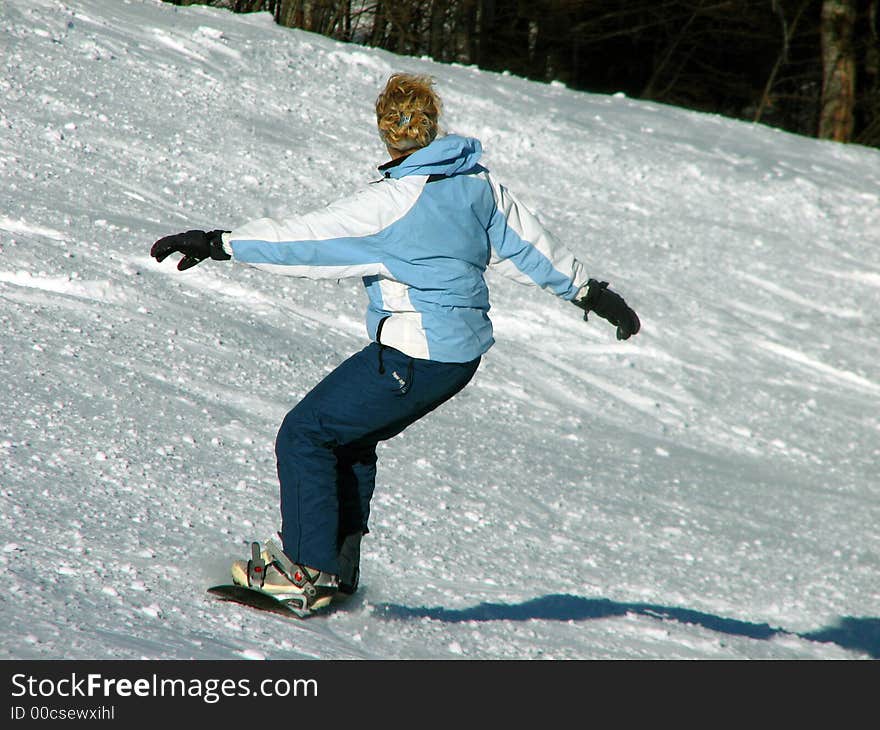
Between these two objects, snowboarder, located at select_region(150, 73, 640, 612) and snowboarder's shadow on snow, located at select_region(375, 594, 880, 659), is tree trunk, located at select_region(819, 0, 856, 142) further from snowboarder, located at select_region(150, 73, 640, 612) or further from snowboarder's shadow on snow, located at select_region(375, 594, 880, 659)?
snowboarder, located at select_region(150, 73, 640, 612)

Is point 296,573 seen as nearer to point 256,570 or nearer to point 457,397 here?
point 256,570

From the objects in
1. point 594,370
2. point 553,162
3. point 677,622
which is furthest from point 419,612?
point 553,162

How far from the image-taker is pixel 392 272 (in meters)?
3.39

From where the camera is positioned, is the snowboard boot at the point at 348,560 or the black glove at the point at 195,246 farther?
the snowboard boot at the point at 348,560

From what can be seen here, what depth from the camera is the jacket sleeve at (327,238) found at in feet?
10.9

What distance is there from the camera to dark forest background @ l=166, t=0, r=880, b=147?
20656 millimetres

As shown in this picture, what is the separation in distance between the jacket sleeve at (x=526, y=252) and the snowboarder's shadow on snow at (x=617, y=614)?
1219 millimetres

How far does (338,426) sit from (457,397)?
3769mm

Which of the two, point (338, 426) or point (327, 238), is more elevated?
point (327, 238)

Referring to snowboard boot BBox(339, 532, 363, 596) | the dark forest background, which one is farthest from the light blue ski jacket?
the dark forest background

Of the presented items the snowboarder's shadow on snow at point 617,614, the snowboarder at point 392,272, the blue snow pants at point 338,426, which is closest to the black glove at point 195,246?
the snowboarder at point 392,272

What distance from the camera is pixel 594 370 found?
8.55m

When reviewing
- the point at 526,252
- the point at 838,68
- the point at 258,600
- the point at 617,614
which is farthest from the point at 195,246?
the point at 838,68
